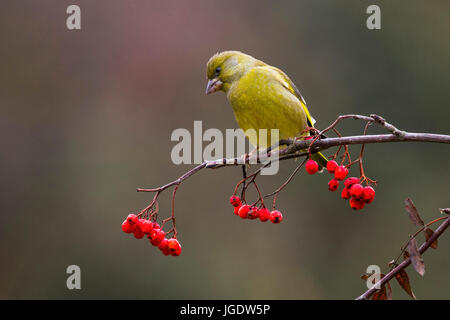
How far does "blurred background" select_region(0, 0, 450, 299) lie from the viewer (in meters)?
6.91

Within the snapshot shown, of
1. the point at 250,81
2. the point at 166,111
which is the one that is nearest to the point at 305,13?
the point at 166,111

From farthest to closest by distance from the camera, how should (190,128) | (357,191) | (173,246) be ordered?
(190,128) → (173,246) → (357,191)

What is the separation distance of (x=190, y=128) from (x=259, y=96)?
12.8 ft

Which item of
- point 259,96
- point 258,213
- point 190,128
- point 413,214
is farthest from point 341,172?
point 190,128

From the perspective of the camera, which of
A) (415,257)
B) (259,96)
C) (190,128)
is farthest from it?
(190,128)

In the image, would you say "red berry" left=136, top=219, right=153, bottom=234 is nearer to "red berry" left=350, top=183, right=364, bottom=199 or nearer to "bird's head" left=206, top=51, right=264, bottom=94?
"red berry" left=350, top=183, right=364, bottom=199

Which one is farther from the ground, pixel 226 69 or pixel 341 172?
pixel 226 69

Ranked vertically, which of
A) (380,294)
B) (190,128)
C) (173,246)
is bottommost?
(380,294)

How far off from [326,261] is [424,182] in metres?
1.50

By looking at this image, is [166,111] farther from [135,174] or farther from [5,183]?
[5,183]

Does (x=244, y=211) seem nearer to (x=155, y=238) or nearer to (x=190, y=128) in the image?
(x=155, y=238)

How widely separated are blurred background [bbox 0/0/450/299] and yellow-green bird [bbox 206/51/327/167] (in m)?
3.27

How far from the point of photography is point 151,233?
7.80 feet

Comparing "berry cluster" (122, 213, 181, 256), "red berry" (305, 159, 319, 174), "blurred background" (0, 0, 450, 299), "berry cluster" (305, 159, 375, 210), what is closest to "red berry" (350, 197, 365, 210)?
"berry cluster" (305, 159, 375, 210)
